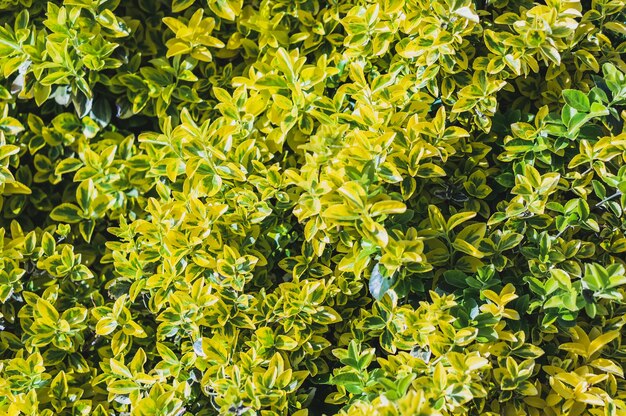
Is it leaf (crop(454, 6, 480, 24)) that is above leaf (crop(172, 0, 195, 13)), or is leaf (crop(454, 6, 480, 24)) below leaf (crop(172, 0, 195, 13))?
above

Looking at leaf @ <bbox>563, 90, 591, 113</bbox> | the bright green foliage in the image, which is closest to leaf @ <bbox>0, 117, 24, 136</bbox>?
the bright green foliage

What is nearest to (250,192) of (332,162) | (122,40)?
(332,162)

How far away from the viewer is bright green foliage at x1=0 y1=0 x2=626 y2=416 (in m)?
1.86

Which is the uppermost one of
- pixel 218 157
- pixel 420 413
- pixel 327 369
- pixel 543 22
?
pixel 543 22

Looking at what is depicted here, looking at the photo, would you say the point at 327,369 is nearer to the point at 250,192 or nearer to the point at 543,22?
the point at 250,192

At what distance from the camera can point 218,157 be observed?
203cm

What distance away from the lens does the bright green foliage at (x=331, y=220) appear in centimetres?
186

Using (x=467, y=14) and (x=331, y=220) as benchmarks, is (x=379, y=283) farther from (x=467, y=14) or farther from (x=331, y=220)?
(x=467, y=14)

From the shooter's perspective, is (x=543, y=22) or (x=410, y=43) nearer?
(x=543, y=22)

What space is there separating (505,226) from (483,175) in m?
0.18

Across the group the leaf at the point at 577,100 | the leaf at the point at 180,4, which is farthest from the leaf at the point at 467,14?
the leaf at the point at 180,4

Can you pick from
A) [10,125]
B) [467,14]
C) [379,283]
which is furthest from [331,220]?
[10,125]

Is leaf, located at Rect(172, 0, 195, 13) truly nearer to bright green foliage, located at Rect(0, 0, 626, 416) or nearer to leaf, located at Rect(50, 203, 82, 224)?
bright green foliage, located at Rect(0, 0, 626, 416)

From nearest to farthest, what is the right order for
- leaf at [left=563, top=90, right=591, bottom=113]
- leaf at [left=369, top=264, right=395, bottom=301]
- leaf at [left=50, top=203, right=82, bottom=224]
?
leaf at [left=369, top=264, right=395, bottom=301]
leaf at [left=563, top=90, right=591, bottom=113]
leaf at [left=50, top=203, right=82, bottom=224]
